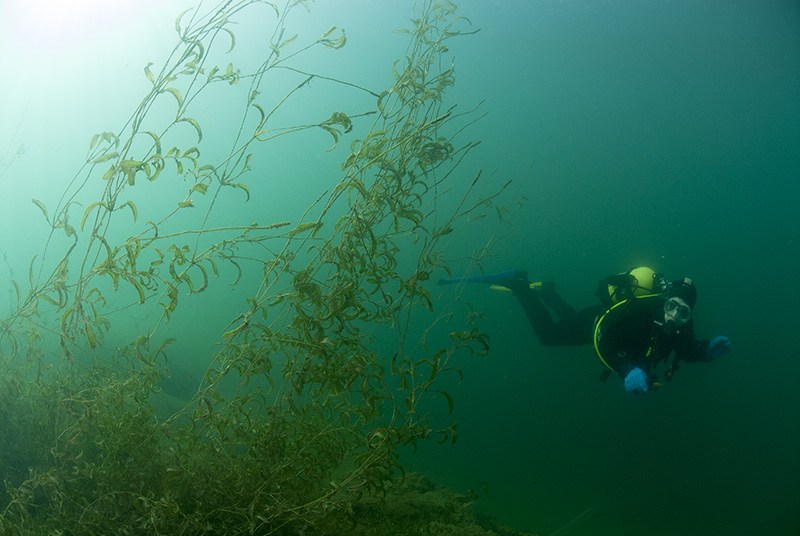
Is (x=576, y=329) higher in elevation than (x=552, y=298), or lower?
lower

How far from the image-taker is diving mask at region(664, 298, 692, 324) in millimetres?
3986

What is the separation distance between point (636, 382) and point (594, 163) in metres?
23.8

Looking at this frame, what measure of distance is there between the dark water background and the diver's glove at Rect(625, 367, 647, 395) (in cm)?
235

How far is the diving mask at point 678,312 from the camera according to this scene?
157 inches

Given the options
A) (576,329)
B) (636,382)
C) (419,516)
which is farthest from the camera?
(576,329)

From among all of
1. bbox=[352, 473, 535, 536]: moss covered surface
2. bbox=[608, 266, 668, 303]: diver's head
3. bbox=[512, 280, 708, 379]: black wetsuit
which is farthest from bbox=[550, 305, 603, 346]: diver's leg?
bbox=[352, 473, 535, 536]: moss covered surface

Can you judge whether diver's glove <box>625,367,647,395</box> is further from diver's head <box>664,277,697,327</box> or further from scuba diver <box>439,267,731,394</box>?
diver's head <box>664,277,697,327</box>

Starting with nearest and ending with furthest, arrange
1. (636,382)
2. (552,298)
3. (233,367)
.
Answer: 1. (233,367)
2. (636,382)
3. (552,298)

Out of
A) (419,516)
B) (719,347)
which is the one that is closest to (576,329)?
(719,347)

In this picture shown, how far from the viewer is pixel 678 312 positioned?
157 inches

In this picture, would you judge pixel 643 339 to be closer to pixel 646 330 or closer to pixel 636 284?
pixel 646 330

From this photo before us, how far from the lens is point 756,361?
23703 mm

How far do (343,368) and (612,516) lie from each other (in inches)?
294

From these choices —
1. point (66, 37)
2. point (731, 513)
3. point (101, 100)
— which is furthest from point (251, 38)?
point (731, 513)
